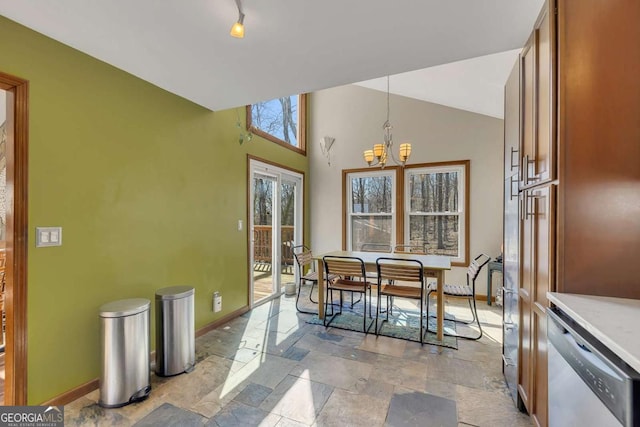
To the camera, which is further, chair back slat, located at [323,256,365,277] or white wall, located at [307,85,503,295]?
white wall, located at [307,85,503,295]

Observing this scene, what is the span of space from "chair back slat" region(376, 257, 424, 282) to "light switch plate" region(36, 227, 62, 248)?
264 centimetres

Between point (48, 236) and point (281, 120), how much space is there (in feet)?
11.6

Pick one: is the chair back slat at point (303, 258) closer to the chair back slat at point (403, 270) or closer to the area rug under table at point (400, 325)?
the area rug under table at point (400, 325)

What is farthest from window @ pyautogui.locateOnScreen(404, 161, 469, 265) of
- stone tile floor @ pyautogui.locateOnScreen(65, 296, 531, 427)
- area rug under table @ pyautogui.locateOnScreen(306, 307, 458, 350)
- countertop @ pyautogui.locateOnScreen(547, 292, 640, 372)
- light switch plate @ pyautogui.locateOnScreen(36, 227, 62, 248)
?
light switch plate @ pyautogui.locateOnScreen(36, 227, 62, 248)

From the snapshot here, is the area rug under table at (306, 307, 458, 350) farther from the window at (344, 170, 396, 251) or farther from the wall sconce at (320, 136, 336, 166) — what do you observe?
the wall sconce at (320, 136, 336, 166)

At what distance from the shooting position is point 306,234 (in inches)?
204

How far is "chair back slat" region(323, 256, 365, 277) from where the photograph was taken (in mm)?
3139

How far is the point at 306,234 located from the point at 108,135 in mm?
3497

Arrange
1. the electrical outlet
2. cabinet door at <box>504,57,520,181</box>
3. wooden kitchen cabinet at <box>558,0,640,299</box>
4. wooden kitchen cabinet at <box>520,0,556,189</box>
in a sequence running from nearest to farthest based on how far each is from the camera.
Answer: wooden kitchen cabinet at <box>558,0,640,299</box>, wooden kitchen cabinet at <box>520,0,556,189</box>, cabinet door at <box>504,57,520,181</box>, the electrical outlet

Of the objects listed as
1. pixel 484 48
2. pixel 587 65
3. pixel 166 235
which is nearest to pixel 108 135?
pixel 166 235

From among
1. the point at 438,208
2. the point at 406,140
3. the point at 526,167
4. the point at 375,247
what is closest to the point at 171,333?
the point at 526,167

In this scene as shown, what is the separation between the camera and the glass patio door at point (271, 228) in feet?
13.0

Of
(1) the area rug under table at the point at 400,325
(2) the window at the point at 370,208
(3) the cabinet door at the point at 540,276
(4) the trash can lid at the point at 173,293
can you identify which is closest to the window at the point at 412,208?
(2) the window at the point at 370,208

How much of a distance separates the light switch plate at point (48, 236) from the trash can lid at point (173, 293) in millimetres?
767
